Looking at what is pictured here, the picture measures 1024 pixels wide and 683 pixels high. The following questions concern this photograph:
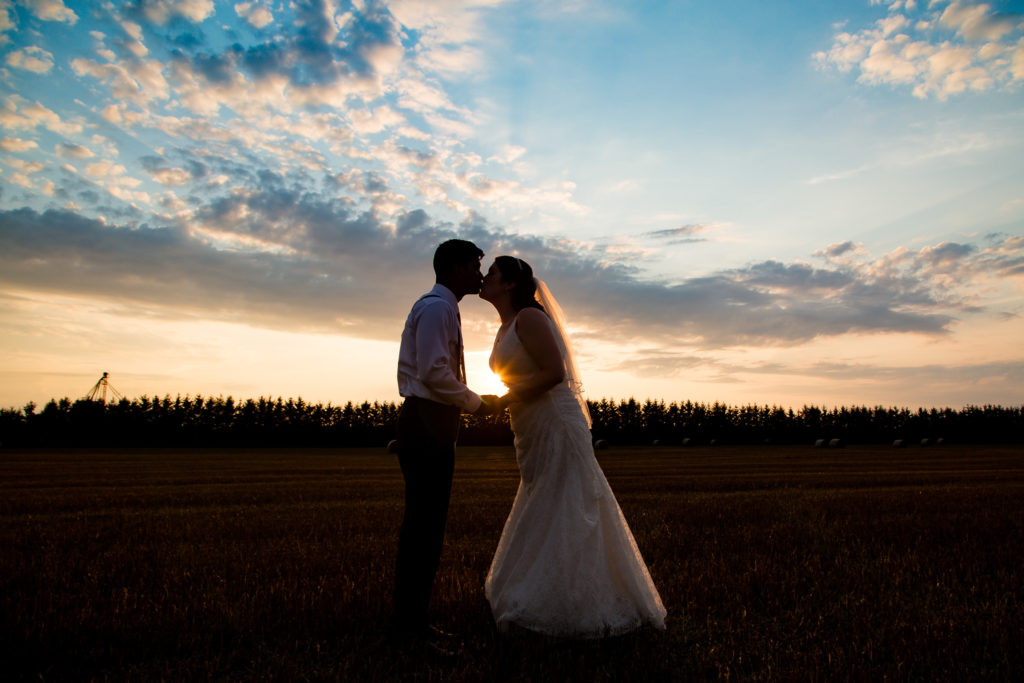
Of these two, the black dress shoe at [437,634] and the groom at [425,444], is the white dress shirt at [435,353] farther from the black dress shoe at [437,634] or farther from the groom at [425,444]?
the black dress shoe at [437,634]

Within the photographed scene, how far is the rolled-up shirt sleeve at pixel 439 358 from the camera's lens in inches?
176

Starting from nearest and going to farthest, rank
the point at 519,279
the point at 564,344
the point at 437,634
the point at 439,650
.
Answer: the point at 439,650 → the point at 437,634 → the point at 519,279 → the point at 564,344

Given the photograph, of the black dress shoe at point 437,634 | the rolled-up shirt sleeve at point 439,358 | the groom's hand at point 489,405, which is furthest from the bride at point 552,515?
the rolled-up shirt sleeve at point 439,358

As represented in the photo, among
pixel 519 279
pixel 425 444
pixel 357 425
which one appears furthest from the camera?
pixel 357 425

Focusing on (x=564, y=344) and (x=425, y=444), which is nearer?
(x=425, y=444)

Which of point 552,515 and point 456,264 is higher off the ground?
point 456,264

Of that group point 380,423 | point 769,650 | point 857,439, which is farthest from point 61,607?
point 380,423

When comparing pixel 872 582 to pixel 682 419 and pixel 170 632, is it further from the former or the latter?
pixel 682 419

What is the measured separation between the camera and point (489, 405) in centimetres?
505

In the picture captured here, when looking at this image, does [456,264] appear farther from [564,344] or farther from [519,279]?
[564,344]

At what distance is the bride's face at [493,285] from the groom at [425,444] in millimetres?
705

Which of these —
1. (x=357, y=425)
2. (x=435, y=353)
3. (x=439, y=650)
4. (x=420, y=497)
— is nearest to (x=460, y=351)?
(x=435, y=353)

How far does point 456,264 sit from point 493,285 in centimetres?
58

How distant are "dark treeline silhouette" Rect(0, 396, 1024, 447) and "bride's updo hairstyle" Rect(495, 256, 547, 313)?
297ft
